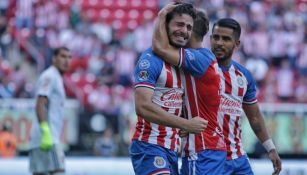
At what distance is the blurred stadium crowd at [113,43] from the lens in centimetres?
1892

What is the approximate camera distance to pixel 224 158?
698 cm

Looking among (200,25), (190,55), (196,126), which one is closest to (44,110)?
(200,25)

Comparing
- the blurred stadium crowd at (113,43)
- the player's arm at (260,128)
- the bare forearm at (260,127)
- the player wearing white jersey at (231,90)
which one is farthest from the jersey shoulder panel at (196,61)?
the blurred stadium crowd at (113,43)

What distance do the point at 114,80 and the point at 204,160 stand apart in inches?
503

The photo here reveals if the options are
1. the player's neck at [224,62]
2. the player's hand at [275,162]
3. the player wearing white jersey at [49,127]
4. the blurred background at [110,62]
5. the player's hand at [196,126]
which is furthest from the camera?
the blurred background at [110,62]

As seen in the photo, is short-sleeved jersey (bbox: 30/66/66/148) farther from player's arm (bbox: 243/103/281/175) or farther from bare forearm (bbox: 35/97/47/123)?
player's arm (bbox: 243/103/281/175)

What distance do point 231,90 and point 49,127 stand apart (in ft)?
10.6

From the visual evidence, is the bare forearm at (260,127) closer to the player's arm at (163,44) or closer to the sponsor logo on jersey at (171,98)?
the sponsor logo on jersey at (171,98)

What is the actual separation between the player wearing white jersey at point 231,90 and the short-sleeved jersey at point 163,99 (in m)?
0.83

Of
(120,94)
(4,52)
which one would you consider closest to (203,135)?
(120,94)

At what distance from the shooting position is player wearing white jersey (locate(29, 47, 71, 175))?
1009 cm

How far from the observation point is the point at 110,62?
20016 mm

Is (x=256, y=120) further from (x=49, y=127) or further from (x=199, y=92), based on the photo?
(x=49, y=127)

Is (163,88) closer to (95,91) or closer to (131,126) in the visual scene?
(131,126)
